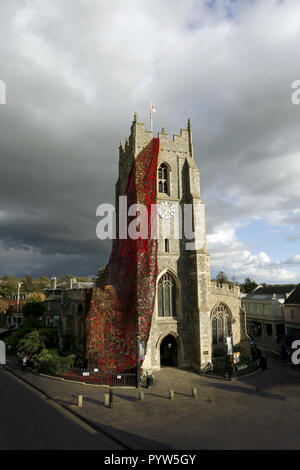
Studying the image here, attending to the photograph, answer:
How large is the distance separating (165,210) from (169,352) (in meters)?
14.5

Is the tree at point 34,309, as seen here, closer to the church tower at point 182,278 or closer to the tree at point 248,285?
the church tower at point 182,278

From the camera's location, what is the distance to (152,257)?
2398cm

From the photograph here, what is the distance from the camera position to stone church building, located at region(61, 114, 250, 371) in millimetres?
24703

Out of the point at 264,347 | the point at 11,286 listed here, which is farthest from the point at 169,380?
the point at 11,286

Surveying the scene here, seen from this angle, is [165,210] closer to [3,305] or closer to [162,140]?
[162,140]

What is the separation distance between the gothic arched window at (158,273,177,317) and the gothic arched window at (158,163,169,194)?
8991mm

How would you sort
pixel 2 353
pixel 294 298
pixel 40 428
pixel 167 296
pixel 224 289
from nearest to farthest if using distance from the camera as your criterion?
pixel 40 428, pixel 167 296, pixel 224 289, pixel 2 353, pixel 294 298

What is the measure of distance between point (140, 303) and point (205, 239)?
9531mm

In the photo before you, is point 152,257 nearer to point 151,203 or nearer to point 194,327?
point 151,203

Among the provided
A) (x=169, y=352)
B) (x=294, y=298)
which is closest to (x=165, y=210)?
(x=169, y=352)

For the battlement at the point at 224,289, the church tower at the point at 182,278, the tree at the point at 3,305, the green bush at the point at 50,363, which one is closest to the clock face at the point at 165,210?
the church tower at the point at 182,278

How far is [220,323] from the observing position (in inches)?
1102

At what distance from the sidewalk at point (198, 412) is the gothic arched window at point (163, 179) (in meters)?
17.8

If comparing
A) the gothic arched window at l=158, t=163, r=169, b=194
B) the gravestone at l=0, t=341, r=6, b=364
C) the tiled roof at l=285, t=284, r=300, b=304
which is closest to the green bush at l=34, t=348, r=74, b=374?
the gravestone at l=0, t=341, r=6, b=364
